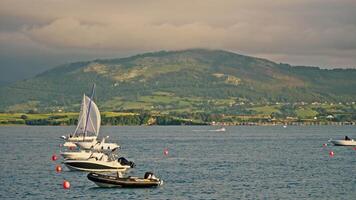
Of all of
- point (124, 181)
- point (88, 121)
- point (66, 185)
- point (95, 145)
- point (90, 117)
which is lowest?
point (66, 185)

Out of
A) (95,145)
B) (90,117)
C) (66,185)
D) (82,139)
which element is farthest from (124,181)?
(82,139)

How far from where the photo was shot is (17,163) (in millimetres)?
115125

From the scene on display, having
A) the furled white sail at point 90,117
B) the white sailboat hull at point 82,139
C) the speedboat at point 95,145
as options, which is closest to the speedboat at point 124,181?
the speedboat at point 95,145

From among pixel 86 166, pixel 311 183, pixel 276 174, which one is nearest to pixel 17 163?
pixel 86 166

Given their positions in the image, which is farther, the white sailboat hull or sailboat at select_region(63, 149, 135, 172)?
the white sailboat hull

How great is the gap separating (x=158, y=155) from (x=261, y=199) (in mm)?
65309

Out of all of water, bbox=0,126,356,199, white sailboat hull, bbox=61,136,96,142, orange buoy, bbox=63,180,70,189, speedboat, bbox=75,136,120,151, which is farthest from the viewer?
white sailboat hull, bbox=61,136,96,142

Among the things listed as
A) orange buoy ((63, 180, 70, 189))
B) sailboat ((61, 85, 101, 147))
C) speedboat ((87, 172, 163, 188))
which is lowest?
orange buoy ((63, 180, 70, 189))

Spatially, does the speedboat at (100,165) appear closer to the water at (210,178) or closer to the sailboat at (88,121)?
the water at (210,178)

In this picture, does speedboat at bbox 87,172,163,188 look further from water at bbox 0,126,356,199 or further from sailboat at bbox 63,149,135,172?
sailboat at bbox 63,149,135,172

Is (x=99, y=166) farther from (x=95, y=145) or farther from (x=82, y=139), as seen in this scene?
(x=82, y=139)

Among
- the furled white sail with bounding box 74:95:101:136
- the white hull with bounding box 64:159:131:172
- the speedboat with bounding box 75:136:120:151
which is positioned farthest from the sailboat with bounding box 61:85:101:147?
the white hull with bounding box 64:159:131:172

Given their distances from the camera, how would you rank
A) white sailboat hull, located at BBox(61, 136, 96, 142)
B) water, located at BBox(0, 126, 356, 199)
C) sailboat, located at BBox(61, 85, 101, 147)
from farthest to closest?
white sailboat hull, located at BBox(61, 136, 96, 142), sailboat, located at BBox(61, 85, 101, 147), water, located at BBox(0, 126, 356, 199)

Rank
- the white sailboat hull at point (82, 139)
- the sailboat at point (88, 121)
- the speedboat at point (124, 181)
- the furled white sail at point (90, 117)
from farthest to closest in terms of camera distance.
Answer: the white sailboat hull at point (82, 139)
the sailboat at point (88, 121)
the furled white sail at point (90, 117)
the speedboat at point (124, 181)
